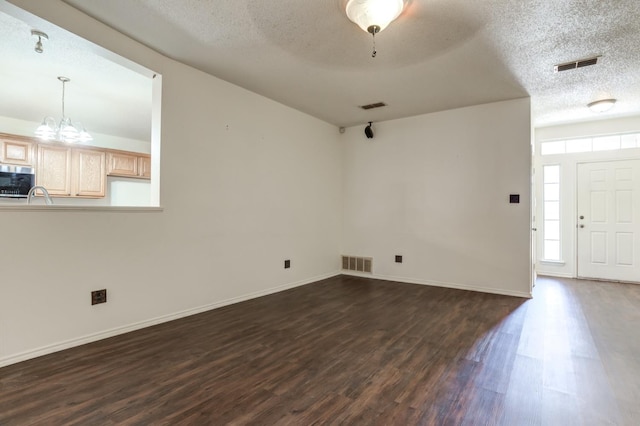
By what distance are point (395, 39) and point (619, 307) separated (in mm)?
4027

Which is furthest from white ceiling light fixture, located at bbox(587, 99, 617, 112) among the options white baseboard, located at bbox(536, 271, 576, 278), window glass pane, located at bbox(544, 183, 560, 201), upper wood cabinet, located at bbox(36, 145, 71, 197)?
upper wood cabinet, located at bbox(36, 145, 71, 197)

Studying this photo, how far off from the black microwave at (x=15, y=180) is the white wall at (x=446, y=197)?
4.93 metres

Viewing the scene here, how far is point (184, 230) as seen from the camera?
332 cm

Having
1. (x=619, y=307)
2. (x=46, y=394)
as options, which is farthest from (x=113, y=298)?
(x=619, y=307)

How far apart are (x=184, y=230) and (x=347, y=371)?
217cm

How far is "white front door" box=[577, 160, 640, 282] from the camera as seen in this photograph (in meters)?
5.03

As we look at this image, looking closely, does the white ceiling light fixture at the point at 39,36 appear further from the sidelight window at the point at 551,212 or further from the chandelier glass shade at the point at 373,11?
the sidelight window at the point at 551,212

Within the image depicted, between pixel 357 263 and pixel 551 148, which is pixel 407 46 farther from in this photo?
pixel 551 148

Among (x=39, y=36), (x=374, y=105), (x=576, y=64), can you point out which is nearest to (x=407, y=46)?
Answer: (x=374, y=105)

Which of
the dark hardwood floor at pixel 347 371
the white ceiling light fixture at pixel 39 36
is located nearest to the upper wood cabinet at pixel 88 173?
the white ceiling light fixture at pixel 39 36

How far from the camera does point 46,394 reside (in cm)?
187

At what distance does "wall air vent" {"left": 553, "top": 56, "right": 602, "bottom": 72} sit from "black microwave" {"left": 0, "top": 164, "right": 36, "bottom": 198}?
275 inches

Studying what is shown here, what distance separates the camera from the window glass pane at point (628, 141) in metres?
5.07

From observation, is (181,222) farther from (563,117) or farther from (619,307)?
(563,117)
